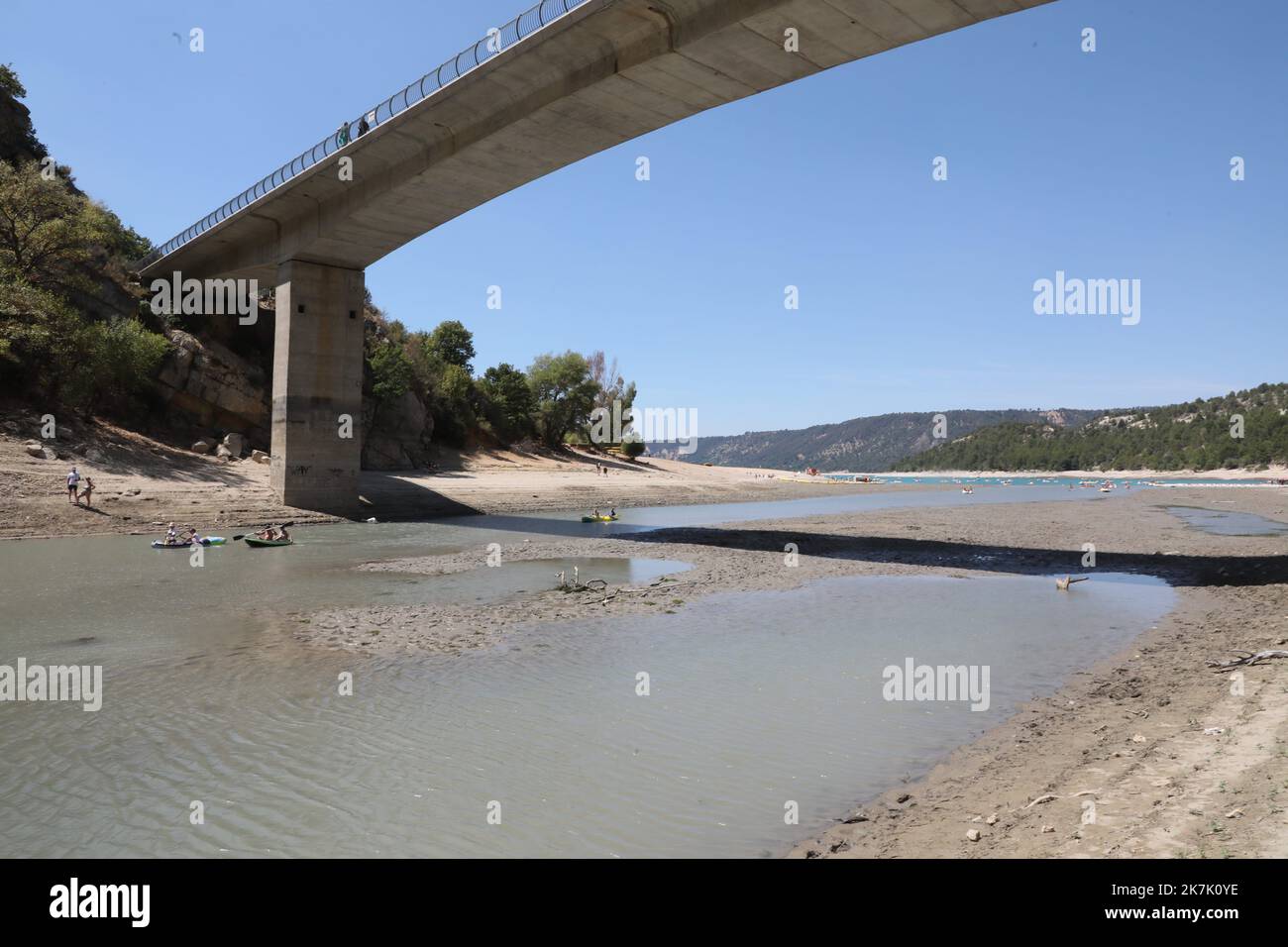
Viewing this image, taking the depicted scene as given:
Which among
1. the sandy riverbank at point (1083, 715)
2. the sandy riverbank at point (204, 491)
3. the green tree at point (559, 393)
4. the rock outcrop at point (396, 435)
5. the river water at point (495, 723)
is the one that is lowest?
the river water at point (495, 723)

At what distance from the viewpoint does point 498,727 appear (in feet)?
26.7

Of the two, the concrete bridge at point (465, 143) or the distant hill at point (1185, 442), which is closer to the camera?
the concrete bridge at point (465, 143)

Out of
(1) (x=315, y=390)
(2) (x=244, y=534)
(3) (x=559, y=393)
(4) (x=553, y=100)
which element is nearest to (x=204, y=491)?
(2) (x=244, y=534)

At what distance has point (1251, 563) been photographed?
21.0 metres

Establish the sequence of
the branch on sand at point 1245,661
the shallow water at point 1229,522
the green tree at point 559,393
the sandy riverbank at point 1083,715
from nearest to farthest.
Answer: the sandy riverbank at point 1083,715 → the branch on sand at point 1245,661 → the shallow water at point 1229,522 → the green tree at point 559,393

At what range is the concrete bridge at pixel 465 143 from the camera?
1989cm

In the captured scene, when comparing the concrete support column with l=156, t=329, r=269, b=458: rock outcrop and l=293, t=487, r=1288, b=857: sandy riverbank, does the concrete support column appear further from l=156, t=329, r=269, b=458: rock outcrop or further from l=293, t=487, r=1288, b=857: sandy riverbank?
l=293, t=487, r=1288, b=857: sandy riverbank

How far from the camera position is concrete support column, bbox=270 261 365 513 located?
111 feet

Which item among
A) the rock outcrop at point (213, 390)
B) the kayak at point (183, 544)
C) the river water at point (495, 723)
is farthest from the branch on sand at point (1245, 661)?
the rock outcrop at point (213, 390)

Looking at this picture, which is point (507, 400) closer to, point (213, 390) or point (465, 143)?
point (213, 390)

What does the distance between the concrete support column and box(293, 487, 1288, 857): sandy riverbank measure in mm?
14200

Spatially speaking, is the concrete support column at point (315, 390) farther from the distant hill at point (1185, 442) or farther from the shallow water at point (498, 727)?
the distant hill at point (1185, 442)

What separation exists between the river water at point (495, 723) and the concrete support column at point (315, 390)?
60.6ft
